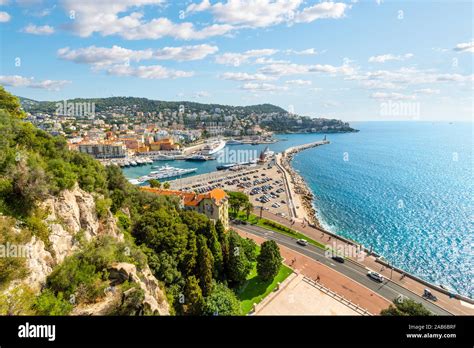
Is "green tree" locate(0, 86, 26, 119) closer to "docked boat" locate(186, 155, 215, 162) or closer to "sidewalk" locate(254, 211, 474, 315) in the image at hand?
"sidewalk" locate(254, 211, 474, 315)

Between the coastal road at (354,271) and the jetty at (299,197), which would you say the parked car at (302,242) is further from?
the jetty at (299,197)

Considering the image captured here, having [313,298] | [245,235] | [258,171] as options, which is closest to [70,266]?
[313,298]

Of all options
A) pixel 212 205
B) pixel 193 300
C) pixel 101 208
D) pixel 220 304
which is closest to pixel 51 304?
pixel 101 208

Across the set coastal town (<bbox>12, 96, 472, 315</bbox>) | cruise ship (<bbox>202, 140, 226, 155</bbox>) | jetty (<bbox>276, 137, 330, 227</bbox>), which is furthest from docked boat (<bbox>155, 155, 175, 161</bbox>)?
jetty (<bbox>276, 137, 330, 227</bbox>)

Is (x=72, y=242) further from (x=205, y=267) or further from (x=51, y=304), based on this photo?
(x=205, y=267)

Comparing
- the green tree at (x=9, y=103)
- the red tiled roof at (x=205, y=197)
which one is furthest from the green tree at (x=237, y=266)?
the green tree at (x=9, y=103)
